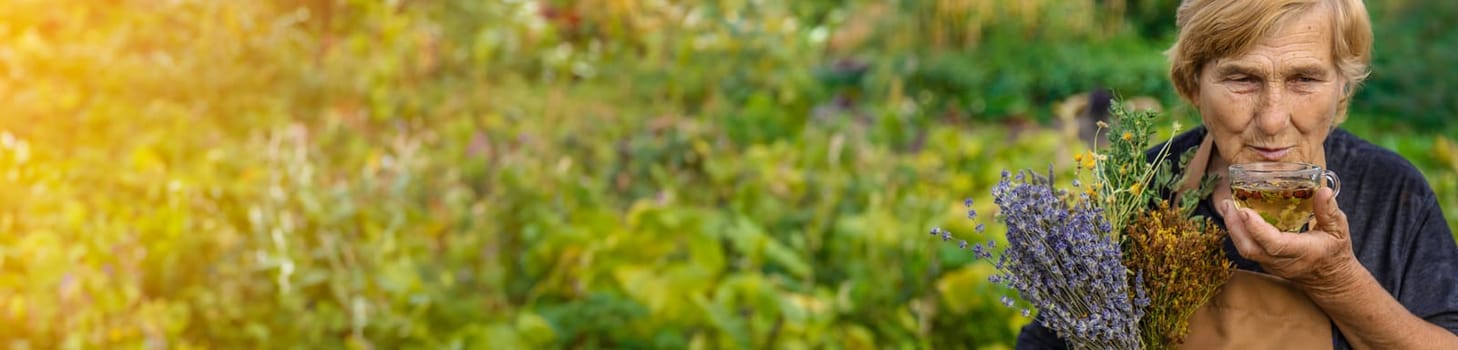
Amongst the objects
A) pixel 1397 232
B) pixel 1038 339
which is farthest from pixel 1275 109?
pixel 1038 339

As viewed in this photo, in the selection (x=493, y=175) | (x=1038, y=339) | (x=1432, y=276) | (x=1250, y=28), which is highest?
(x=493, y=175)

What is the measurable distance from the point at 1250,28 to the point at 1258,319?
0.30 meters

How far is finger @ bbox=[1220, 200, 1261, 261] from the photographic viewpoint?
1.16 meters

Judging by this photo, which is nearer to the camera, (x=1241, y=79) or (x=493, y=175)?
(x=1241, y=79)

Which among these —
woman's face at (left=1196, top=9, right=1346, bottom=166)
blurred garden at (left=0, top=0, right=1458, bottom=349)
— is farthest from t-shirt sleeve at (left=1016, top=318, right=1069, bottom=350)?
blurred garden at (left=0, top=0, right=1458, bottom=349)

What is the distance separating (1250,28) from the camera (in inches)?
47.5

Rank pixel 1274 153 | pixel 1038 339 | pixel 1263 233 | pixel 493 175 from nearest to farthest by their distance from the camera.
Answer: pixel 1263 233
pixel 1274 153
pixel 1038 339
pixel 493 175

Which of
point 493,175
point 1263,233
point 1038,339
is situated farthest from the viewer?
point 493,175

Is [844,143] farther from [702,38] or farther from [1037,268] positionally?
[1037,268]

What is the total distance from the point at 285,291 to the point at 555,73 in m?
3.24

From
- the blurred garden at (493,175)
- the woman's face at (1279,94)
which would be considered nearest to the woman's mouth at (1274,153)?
the woman's face at (1279,94)

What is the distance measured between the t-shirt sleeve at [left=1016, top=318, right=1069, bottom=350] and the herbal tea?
400mm

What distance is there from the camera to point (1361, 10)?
123cm

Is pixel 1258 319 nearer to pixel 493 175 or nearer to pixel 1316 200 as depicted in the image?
pixel 1316 200
